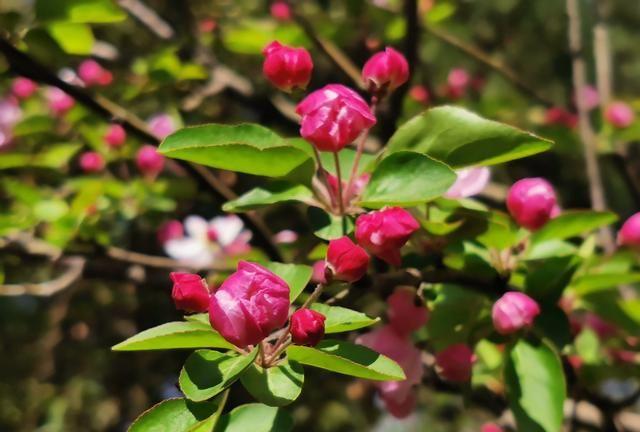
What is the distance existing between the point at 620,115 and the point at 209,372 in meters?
1.62

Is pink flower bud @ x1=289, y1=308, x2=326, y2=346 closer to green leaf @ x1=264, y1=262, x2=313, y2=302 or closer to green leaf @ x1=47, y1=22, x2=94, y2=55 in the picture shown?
green leaf @ x1=264, y1=262, x2=313, y2=302

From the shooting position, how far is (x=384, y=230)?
2.40ft

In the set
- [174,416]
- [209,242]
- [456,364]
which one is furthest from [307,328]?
[209,242]

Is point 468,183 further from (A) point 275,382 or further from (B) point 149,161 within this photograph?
(B) point 149,161

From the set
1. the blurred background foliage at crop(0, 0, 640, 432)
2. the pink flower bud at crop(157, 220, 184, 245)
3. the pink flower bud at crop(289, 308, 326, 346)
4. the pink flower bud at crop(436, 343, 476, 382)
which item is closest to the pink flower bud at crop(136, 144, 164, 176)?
the blurred background foliage at crop(0, 0, 640, 432)

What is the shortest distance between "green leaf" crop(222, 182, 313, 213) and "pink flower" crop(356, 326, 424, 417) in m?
0.29

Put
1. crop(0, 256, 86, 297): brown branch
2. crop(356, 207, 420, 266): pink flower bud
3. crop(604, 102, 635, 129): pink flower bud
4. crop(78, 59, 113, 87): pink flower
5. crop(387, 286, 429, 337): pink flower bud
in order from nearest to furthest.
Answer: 1. crop(356, 207, 420, 266): pink flower bud
2. crop(387, 286, 429, 337): pink flower bud
3. crop(0, 256, 86, 297): brown branch
4. crop(78, 59, 113, 87): pink flower
5. crop(604, 102, 635, 129): pink flower bud

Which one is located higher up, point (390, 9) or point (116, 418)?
point (390, 9)

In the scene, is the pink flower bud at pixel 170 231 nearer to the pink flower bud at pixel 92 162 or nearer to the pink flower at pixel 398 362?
the pink flower bud at pixel 92 162

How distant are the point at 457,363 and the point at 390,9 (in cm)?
102

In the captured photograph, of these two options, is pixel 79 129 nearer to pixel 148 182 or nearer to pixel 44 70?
pixel 148 182

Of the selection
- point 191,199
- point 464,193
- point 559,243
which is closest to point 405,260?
point 464,193

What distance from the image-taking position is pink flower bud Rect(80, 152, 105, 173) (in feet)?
5.81

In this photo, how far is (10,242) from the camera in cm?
138
